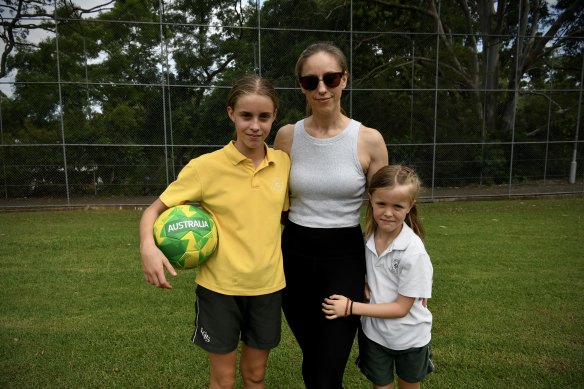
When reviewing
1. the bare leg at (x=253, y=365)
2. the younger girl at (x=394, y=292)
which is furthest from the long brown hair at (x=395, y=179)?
the bare leg at (x=253, y=365)

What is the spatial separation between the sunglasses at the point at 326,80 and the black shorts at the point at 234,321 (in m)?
0.99

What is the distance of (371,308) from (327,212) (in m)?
0.47

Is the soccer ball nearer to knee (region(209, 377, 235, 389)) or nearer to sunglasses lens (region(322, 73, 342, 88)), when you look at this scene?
knee (region(209, 377, 235, 389))

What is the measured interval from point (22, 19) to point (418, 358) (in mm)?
11361

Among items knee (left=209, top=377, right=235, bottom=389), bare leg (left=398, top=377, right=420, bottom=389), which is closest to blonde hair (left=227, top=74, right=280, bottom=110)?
knee (left=209, top=377, right=235, bottom=389)

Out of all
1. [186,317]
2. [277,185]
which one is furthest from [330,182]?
[186,317]

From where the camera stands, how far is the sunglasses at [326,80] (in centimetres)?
199

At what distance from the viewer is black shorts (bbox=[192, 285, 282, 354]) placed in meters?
1.93

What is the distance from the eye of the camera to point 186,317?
12.6 feet

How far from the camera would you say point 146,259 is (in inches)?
70.0

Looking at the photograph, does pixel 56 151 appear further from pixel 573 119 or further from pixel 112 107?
pixel 573 119

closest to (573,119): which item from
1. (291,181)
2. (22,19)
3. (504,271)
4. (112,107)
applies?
(504,271)

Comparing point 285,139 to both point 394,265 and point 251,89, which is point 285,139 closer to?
point 251,89

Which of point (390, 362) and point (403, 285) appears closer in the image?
point (403, 285)
